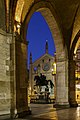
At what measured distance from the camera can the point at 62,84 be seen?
18.1 meters

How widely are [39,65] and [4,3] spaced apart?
138 feet

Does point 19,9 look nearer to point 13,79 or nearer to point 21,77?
point 21,77

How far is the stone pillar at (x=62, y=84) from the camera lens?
17906mm

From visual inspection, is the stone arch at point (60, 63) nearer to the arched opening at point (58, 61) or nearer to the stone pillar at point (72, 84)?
the arched opening at point (58, 61)

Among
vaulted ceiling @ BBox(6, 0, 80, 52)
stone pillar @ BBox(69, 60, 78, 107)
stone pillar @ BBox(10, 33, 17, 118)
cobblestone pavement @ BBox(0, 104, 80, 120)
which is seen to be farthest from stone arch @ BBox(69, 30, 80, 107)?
stone pillar @ BBox(10, 33, 17, 118)

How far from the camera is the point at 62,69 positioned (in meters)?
18.3

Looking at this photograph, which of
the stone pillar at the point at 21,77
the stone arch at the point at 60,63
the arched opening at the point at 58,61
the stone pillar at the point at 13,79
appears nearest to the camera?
the stone pillar at the point at 13,79

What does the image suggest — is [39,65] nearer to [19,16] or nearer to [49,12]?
[49,12]

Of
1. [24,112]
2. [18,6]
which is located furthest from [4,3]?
[24,112]

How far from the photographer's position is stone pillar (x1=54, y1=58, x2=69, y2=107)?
17906 millimetres

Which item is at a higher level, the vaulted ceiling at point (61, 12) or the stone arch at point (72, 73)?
the vaulted ceiling at point (61, 12)

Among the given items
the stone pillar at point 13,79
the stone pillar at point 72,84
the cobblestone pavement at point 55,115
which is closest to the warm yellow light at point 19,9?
the stone pillar at point 13,79

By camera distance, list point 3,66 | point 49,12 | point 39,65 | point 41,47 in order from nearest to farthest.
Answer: point 3,66 → point 49,12 → point 39,65 → point 41,47

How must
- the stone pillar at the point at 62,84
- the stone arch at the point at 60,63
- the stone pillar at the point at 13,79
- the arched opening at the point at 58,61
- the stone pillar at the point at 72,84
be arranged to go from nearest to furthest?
the stone pillar at the point at 13,79
the arched opening at the point at 58,61
the stone arch at the point at 60,63
the stone pillar at the point at 62,84
the stone pillar at the point at 72,84
